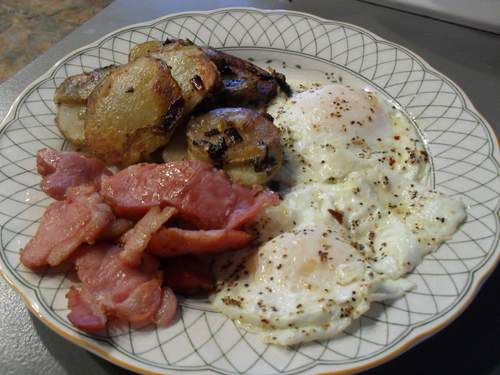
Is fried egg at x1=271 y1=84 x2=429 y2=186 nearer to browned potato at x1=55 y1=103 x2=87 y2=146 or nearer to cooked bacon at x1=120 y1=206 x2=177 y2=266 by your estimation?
cooked bacon at x1=120 y1=206 x2=177 y2=266

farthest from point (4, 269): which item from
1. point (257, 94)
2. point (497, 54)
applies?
point (497, 54)

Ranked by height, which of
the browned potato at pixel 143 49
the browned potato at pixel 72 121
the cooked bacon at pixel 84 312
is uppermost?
the browned potato at pixel 143 49

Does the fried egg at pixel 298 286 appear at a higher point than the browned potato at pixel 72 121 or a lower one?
lower

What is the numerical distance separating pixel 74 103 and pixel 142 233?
999mm

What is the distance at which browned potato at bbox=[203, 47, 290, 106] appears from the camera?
97.3 inches

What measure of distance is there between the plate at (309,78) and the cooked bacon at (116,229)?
22 cm

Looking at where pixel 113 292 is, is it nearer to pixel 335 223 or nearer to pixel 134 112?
pixel 134 112

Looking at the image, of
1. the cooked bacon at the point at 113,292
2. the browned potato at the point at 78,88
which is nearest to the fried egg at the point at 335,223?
the cooked bacon at the point at 113,292

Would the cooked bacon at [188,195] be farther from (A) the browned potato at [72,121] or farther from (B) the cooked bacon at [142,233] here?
(A) the browned potato at [72,121]

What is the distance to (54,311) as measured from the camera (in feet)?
5.59

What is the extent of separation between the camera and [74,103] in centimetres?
242

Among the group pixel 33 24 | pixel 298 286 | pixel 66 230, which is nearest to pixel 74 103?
pixel 66 230

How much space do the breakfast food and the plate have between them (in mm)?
62

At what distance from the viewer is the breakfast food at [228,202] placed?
1.76 metres
